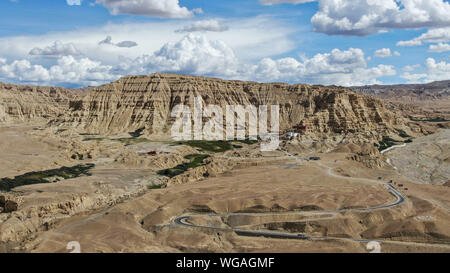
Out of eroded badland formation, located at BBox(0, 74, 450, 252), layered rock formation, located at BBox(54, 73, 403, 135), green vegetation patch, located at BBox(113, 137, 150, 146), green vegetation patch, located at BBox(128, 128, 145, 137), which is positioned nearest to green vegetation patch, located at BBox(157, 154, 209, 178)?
eroded badland formation, located at BBox(0, 74, 450, 252)

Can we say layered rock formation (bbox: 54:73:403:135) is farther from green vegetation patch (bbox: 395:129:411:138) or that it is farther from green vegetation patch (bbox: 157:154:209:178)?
green vegetation patch (bbox: 157:154:209:178)

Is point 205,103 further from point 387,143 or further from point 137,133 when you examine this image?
point 387,143

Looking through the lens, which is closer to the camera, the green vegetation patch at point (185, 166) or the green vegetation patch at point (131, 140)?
the green vegetation patch at point (185, 166)

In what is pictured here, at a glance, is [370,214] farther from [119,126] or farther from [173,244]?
[119,126]

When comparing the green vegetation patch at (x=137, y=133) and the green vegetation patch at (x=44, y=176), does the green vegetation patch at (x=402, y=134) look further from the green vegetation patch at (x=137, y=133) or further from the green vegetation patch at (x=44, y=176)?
the green vegetation patch at (x=44, y=176)

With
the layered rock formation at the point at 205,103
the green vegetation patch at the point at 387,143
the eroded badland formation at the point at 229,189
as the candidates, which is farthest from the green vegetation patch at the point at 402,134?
the green vegetation patch at the point at 387,143

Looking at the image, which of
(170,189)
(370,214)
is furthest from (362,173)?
(170,189)
